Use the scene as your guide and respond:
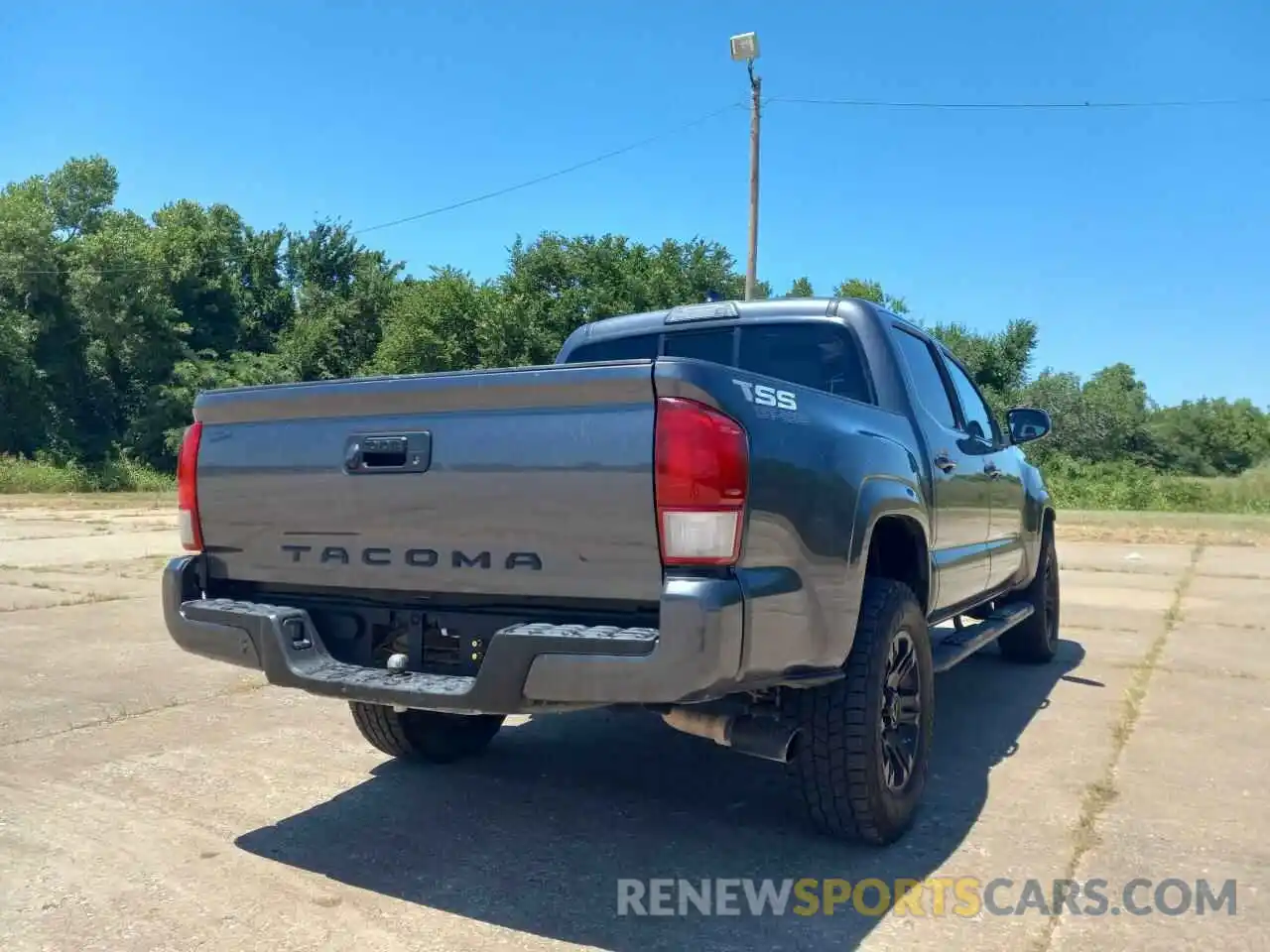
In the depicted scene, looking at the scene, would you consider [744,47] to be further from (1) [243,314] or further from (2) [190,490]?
(1) [243,314]

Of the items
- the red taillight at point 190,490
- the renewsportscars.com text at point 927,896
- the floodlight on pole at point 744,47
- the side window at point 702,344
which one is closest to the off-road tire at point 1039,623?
the side window at point 702,344

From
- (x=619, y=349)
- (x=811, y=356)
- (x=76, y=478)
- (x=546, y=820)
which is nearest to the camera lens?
(x=546, y=820)

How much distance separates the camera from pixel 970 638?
15.7ft

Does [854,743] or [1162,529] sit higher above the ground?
[854,743]

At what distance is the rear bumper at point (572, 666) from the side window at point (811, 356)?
6.08ft

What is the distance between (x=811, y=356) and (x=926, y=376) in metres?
0.79

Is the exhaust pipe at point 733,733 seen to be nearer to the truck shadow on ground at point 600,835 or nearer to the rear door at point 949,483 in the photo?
the truck shadow on ground at point 600,835

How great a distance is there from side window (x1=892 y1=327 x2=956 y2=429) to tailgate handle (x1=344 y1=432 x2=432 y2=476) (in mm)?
2309

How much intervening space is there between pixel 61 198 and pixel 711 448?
5075 centimetres

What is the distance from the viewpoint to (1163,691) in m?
6.06

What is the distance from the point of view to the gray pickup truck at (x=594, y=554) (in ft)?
8.92

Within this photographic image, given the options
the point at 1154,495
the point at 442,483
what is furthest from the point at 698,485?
the point at 1154,495

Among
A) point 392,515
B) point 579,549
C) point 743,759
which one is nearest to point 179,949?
point 392,515

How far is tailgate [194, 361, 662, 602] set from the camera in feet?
9.19
